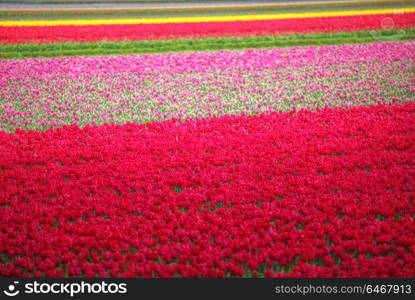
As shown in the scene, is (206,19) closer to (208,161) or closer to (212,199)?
(208,161)

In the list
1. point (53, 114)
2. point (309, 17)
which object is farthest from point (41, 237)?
point (309, 17)

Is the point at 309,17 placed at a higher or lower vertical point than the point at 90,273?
higher

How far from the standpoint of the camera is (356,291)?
12.5ft

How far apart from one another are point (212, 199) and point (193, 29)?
45.5 feet

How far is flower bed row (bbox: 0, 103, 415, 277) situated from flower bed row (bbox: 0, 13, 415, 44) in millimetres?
9713

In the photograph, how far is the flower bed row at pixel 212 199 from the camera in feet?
13.9

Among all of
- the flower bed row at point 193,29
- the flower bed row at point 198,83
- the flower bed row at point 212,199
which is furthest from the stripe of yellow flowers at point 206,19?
the flower bed row at point 212,199

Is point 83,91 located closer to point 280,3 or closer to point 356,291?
point 356,291

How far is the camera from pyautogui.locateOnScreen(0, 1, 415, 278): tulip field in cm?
433

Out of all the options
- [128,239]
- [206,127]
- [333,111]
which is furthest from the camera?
[333,111]

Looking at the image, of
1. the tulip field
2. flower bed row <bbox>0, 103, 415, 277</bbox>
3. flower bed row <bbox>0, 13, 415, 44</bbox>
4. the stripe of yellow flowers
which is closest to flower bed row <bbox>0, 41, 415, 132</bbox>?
the tulip field

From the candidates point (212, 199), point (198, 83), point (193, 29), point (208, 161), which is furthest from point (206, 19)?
point (212, 199)

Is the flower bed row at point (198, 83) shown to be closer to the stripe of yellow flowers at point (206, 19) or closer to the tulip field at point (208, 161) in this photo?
the tulip field at point (208, 161)

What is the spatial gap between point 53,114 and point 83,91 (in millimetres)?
1804
